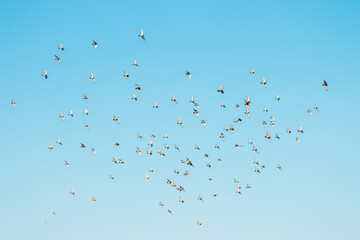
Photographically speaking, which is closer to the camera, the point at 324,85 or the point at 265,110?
the point at 324,85

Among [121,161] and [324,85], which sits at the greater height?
[324,85]

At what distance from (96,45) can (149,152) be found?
20455mm

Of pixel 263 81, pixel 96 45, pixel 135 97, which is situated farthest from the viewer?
pixel 263 81

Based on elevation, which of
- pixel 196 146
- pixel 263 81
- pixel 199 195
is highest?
pixel 263 81

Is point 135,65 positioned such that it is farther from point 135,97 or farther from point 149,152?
point 149,152

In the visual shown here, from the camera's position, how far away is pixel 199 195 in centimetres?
8669

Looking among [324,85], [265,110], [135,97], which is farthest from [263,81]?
[135,97]

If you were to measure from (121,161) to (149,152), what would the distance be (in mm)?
5464

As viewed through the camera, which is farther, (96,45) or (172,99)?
(172,99)

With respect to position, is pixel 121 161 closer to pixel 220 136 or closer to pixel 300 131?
pixel 220 136

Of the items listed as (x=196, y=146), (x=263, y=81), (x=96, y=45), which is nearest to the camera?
(x=96, y=45)

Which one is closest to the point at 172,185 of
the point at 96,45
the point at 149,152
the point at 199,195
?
the point at 199,195

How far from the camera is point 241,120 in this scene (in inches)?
3167

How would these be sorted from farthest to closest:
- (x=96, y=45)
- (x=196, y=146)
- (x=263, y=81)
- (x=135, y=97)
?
(x=196, y=146)
(x=263, y=81)
(x=135, y=97)
(x=96, y=45)
